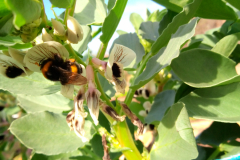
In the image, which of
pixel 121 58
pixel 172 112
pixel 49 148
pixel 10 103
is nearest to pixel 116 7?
pixel 121 58

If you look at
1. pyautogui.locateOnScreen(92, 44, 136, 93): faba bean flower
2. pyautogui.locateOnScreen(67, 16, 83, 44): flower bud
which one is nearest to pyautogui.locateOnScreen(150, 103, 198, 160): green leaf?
pyautogui.locateOnScreen(92, 44, 136, 93): faba bean flower

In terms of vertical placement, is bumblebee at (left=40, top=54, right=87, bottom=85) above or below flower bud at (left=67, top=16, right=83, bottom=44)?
below

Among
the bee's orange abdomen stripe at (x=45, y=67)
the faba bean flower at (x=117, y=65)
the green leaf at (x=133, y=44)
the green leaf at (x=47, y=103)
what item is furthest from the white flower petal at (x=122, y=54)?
the green leaf at (x=47, y=103)

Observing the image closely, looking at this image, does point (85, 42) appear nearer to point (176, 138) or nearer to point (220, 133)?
point (176, 138)

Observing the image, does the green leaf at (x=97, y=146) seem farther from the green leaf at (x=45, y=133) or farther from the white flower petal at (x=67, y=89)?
the white flower petal at (x=67, y=89)

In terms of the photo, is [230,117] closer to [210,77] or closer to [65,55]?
[210,77]

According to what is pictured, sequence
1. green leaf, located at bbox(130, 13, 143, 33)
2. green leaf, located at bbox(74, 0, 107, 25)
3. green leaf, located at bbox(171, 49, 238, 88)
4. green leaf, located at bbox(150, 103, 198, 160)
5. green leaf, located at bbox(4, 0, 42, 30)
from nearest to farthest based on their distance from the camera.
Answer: green leaf, located at bbox(4, 0, 42, 30)
green leaf, located at bbox(150, 103, 198, 160)
green leaf, located at bbox(171, 49, 238, 88)
green leaf, located at bbox(74, 0, 107, 25)
green leaf, located at bbox(130, 13, 143, 33)

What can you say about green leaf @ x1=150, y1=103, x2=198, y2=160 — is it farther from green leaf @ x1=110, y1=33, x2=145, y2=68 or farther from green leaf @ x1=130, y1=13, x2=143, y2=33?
green leaf @ x1=130, y1=13, x2=143, y2=33
